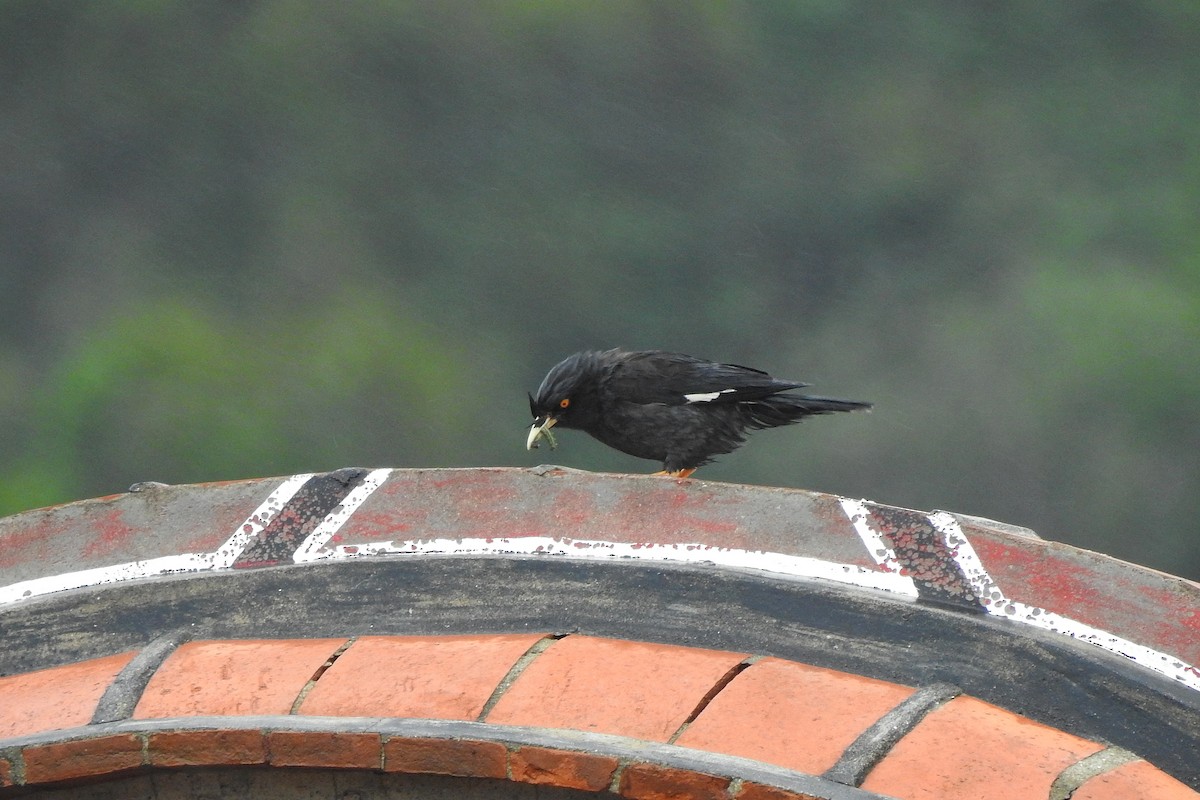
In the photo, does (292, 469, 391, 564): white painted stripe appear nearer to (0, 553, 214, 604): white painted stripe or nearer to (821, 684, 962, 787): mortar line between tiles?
(0, 553, 214, 604): white painted stripe

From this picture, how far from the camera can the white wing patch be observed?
341cm

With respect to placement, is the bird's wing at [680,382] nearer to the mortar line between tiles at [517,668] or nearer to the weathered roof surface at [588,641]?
the weathered roof surface at [588,641]

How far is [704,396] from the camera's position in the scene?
3.43 metres

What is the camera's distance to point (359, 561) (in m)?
2.32

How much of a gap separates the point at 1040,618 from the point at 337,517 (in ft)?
3.46

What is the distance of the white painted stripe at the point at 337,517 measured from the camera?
2359 mm

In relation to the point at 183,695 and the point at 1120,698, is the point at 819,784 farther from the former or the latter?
the point at 183,695

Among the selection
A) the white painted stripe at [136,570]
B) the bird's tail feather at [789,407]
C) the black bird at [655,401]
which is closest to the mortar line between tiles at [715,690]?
the white painted stripe at [136,570]

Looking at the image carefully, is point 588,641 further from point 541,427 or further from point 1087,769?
point 541,427

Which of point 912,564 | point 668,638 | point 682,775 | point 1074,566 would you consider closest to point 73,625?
point 668,638

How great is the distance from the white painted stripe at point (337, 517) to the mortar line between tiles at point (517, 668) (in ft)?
1.38

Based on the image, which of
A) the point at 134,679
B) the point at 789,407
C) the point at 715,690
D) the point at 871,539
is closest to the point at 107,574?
the point at 134,679

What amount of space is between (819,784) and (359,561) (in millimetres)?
881

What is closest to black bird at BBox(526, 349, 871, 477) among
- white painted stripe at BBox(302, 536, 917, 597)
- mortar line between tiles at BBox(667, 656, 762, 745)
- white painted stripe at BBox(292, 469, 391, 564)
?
white painted stripe at BBox(292, 469, 391, 564)
